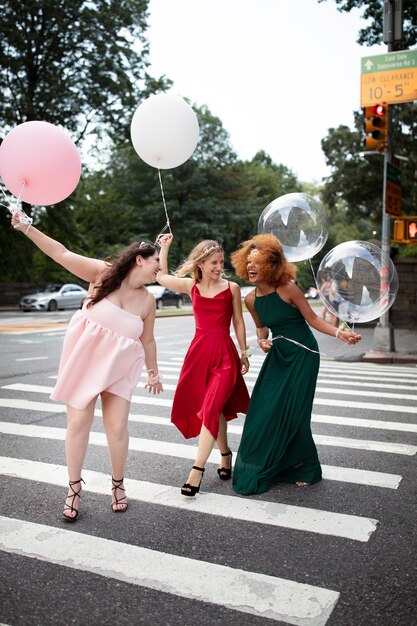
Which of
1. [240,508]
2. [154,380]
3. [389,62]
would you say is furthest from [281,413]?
[389,62]

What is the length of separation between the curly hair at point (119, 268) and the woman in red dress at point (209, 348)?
0.56 metres

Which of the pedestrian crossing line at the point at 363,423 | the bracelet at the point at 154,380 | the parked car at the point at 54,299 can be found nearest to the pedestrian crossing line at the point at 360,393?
the pedestrian crossing line at the point at 363,423

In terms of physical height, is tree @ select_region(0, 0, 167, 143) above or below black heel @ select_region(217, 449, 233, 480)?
above

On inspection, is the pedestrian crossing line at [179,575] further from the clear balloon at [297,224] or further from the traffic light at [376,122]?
the traffic light at [376,122]

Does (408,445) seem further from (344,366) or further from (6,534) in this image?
(344,366)

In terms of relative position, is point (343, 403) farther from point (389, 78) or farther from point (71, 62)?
point (71, 62)

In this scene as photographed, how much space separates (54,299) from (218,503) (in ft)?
96.0

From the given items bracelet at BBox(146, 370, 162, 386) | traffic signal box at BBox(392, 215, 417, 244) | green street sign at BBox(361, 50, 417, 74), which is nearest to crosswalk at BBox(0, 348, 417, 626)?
bracelet at BBox(146, 370, 162, 386)

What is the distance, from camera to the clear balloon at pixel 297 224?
201 inches

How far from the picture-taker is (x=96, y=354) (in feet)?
13.3

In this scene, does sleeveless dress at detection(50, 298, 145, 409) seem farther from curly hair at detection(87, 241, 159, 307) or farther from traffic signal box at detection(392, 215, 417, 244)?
traffic signal box at detection(392, 215, 417, 244)

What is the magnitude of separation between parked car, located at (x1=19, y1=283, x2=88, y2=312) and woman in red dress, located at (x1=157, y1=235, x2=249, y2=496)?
27.0 meters

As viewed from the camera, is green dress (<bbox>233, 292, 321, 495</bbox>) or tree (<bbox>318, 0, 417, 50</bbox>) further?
tree (<bbox>318, 0, 417, 50</bbox>)

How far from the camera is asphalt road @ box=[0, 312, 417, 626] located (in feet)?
9.42
